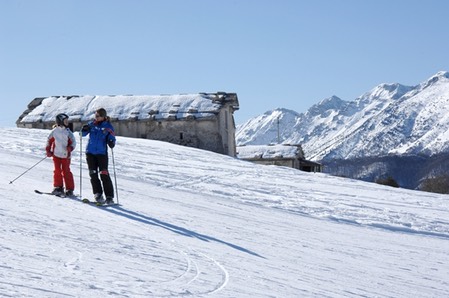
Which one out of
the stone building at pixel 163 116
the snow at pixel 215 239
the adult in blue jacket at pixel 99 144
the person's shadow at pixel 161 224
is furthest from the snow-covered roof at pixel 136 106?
the person's shadow at pixel 161 224

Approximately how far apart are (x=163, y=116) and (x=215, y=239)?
107 feet

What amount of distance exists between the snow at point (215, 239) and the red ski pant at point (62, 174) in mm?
516

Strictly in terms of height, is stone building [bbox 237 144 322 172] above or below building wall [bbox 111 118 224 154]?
below

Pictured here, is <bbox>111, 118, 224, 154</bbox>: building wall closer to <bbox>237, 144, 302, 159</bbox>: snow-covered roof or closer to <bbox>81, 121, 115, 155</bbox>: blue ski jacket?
<bbox>237, 144, 302, 159</bbox>: snow-covered roof

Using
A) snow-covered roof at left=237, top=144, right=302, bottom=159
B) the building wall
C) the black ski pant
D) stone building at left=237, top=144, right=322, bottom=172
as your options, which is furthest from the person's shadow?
snow-covered roof at left=237, top=144, right=302, bottom=159

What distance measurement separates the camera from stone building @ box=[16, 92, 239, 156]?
43031 millimetres

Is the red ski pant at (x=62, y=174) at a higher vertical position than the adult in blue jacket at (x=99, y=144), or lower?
lower

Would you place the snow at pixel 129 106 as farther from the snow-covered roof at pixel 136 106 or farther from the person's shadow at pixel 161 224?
the person's shadow at pixel 161 224

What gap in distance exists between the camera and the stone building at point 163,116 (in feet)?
141

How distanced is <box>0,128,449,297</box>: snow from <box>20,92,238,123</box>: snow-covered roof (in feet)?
70.3

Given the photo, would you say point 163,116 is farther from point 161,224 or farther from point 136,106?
point 161,224

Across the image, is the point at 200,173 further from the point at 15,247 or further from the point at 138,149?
the point at 15,247

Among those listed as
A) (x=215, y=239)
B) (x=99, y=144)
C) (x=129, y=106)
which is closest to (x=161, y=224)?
(x=215, y=239)

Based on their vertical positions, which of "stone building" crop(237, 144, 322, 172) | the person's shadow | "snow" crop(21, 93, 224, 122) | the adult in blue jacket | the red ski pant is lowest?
"stone building" crop(237, 144, 322, 172)
